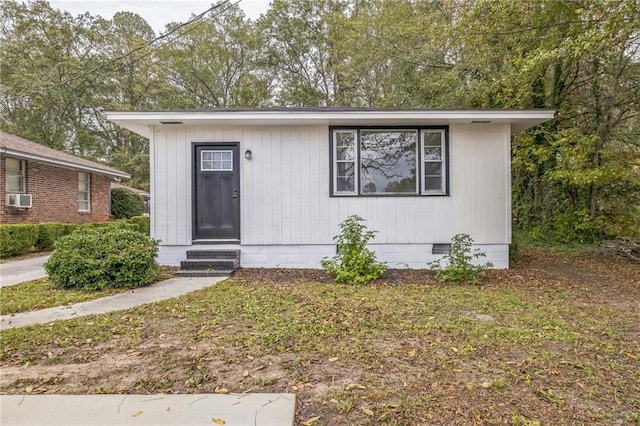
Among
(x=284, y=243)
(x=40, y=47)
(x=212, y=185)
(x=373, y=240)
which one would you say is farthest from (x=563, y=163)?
(x=40, y=47)

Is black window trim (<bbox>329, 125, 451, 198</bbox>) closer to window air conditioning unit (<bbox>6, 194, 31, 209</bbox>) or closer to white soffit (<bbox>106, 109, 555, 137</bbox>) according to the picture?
white soffit (<bbox>106, 109, 555, 137</bbox>)

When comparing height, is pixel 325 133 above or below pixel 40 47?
below

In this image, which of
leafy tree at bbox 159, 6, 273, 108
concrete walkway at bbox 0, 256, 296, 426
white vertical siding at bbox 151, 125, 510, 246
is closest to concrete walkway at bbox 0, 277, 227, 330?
white vertical siding at bbox 151, 125, 510, 246

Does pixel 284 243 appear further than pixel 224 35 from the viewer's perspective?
No

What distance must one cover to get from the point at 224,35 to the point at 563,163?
1917cm

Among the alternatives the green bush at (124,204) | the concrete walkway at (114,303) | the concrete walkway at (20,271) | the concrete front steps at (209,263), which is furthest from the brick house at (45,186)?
the concrete walkway at (114,303)

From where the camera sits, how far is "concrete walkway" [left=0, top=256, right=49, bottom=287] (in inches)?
221

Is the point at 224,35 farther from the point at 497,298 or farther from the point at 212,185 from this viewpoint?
the point at 497,298

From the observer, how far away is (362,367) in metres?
2.58

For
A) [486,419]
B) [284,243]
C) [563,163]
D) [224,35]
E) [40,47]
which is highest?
[224,35]

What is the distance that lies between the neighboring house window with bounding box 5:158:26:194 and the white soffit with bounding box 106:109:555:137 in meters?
5.99

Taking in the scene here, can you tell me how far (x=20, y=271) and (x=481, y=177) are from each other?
8.80 meters

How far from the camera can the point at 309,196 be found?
21.4ft

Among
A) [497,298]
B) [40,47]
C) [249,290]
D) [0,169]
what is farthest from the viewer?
[40,47]
